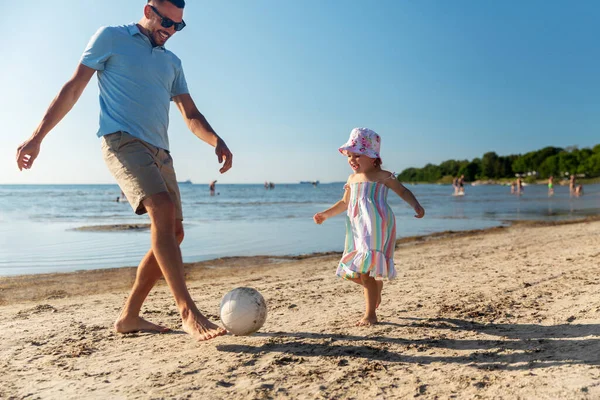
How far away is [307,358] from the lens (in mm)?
2996

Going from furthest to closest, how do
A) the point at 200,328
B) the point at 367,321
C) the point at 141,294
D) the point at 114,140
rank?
the point at 367,321 < the point at 141,294 < the point at 114,140 < the point at 200,328

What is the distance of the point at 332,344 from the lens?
3.28 meters

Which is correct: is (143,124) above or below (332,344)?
above

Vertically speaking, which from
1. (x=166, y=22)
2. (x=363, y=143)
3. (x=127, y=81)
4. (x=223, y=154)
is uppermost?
(x=166, y=22)

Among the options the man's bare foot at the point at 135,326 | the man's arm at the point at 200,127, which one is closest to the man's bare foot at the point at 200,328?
the man's bare foot at the point at 135,326

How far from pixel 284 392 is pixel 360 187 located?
1986 mm

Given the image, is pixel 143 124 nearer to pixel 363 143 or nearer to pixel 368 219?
pixel 363 143

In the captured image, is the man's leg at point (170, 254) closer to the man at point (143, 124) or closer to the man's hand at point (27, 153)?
the man at point (143, 124)

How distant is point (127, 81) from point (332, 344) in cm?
229

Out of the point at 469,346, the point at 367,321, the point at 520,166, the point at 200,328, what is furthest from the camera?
the point at 520,166

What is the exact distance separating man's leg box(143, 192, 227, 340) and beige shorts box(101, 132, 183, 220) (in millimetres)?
66

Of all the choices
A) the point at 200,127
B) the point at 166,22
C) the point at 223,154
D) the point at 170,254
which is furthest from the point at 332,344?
the point at 166,22

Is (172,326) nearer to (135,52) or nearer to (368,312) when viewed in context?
(368,312)

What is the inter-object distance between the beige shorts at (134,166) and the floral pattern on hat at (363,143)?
1.53 m
